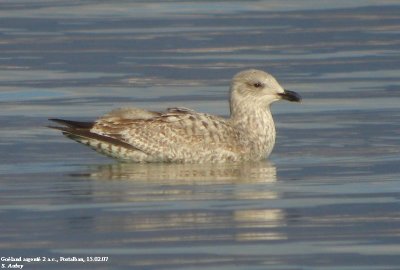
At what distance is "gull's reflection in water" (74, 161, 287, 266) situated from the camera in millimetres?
12984

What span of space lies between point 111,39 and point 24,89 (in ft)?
15.0

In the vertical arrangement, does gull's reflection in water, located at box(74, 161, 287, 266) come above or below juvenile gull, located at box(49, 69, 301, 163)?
below

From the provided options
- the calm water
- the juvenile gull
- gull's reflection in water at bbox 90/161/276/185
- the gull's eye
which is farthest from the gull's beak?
gull's reflection in water at bbox 90/161/276/185

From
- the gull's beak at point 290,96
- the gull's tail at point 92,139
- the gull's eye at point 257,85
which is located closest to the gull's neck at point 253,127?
the gull's eye at point 257,85

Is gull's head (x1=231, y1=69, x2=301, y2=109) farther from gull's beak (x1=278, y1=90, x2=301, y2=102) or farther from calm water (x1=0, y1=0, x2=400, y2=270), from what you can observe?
calm water (x1=0, y1=0, x2=400, y2=270)

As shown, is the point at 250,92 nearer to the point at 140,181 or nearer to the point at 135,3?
the point at 140,181

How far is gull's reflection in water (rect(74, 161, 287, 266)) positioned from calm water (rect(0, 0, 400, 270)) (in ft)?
0.06

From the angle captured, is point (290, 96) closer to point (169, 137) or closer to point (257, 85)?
point (257, 85)

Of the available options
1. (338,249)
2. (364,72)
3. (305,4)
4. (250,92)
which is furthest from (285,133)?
(305,4)

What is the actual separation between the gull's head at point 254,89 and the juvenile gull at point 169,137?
233 millimetres

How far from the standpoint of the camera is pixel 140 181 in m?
15.7

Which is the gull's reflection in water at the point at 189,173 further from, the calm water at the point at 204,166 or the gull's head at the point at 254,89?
the gull's head at the point at 254,89

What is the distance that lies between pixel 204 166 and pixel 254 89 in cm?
124

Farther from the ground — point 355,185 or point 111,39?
point 111,39
